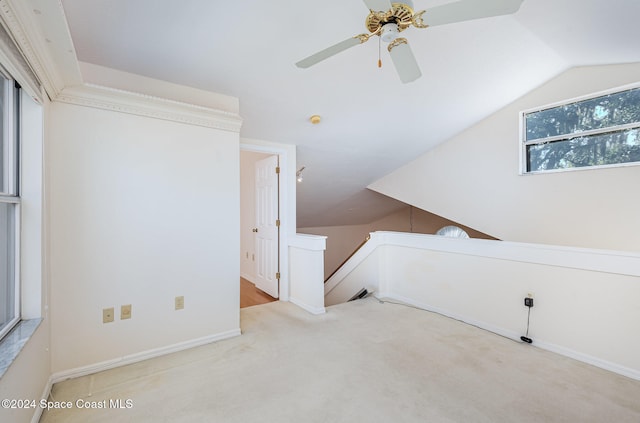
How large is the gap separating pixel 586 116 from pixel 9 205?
4.87 metres

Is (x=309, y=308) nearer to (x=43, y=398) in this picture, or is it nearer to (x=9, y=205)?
(x=43, y=398)

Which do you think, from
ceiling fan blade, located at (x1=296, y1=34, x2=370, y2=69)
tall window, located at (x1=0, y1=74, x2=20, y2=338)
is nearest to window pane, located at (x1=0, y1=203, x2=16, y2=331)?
tall window, located at (x1=0, y1=74, x2=20, y2=338)

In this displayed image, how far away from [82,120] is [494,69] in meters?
3.68

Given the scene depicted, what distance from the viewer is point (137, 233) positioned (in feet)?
7.61

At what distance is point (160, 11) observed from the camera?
1.87 meters

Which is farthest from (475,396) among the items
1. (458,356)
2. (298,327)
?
(298,327)

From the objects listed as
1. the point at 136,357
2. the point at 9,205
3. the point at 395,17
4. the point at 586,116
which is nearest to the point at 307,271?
the point at 136,357

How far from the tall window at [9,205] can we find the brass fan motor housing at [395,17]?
189 centimetres

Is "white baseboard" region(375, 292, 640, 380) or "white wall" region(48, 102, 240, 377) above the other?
"white wall" region(48, 102, 240, 377)

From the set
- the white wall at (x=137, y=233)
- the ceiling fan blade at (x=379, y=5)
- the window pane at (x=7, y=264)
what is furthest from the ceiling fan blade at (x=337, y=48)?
the window pane at (x=7, y=264)

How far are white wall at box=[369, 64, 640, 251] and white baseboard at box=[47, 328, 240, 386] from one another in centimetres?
338

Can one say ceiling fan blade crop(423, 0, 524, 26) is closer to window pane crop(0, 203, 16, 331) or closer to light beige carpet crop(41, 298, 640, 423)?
light beige carpet crop(41, 298, 640, 423)

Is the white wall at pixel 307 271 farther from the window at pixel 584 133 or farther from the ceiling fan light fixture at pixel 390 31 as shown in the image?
the window at pixel 584 133

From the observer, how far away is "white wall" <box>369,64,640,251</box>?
9.23ft
